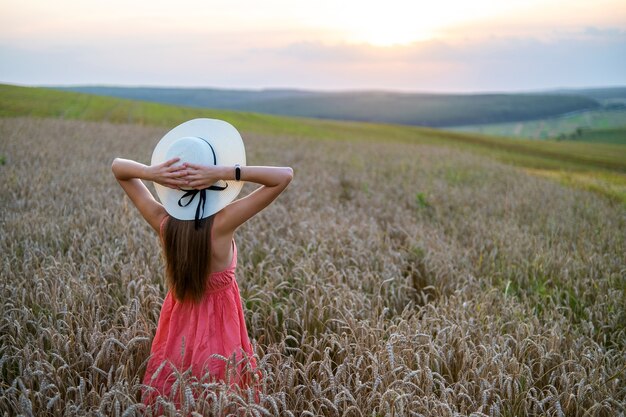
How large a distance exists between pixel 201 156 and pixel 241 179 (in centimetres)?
26

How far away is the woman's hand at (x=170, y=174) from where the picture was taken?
2.67m

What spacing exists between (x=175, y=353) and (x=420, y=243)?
170 inches

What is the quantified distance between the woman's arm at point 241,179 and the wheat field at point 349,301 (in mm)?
883

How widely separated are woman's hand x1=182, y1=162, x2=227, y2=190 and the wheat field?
1040 mm

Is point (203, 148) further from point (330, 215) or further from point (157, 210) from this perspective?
point (330, 215)

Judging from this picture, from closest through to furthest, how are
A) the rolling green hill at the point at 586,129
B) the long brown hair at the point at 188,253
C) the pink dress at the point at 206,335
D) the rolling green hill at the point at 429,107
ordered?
the long brown hair at the point at 188,253
the pink dress at the point at 206,335
the rolling green hill at the point at 586,129
the rolling green hill at the point at 429,107

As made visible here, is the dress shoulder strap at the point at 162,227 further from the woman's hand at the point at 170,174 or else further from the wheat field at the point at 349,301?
the wheat field at the point at 349,301

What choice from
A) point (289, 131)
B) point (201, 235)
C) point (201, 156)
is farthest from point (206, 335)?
point (289, 131)

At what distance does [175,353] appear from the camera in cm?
298

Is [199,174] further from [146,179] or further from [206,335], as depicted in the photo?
[206,335]

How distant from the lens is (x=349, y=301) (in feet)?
14.3

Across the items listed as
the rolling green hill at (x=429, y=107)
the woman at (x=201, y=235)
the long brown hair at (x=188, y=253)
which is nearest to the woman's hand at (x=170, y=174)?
the woman at (x=201, y=235)

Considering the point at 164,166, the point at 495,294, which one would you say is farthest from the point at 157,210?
the point at 495,294

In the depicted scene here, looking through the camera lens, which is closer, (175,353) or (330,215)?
(175,353)
